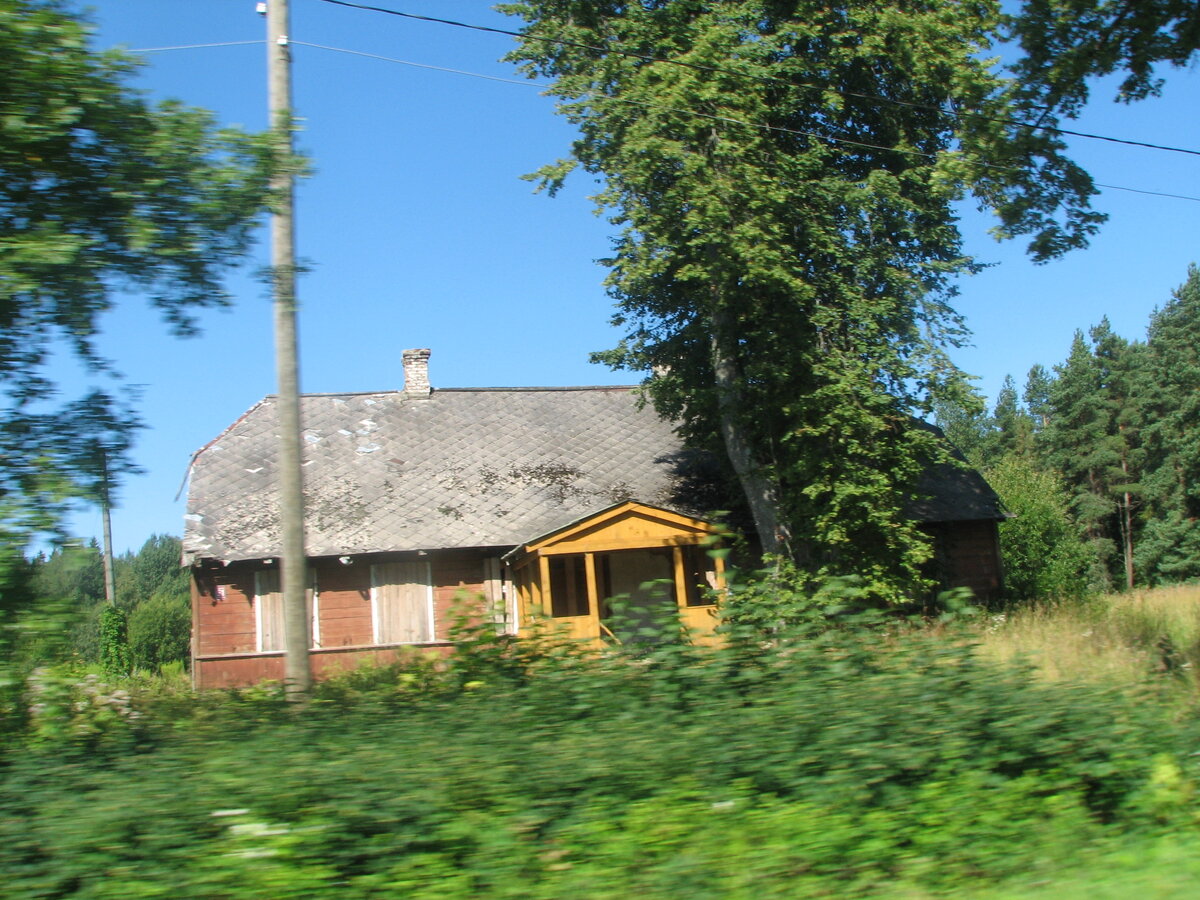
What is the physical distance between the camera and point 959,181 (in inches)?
619

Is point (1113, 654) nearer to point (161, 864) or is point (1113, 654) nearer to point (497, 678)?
point (497, 678)

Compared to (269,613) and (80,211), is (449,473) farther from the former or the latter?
(80,211)

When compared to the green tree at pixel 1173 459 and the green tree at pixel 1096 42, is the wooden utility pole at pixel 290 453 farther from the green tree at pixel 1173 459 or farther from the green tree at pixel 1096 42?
the green tree at pixel 1173 459

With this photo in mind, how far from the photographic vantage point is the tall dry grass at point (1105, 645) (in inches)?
322

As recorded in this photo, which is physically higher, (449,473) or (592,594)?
(449,473)

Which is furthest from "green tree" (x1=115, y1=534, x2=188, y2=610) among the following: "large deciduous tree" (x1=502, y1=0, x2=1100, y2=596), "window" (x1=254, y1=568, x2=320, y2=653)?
"large deciduous tree" (x1=502, y1=0, x2=1100, y2=596)

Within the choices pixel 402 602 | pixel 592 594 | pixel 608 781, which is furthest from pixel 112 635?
pixel 608 781

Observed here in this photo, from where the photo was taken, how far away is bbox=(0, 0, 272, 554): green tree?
552 cm

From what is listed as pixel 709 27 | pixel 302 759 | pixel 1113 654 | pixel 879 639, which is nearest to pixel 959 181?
pixel 709 27

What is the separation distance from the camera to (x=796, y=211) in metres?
18.5

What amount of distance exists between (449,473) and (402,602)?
3.50 m

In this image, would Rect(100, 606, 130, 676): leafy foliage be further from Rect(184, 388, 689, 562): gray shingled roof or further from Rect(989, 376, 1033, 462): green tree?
Rect(989, 376, 1033, 462): green tree

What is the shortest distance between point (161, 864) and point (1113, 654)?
853cm

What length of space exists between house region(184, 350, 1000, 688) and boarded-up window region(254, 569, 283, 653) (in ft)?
0.13
